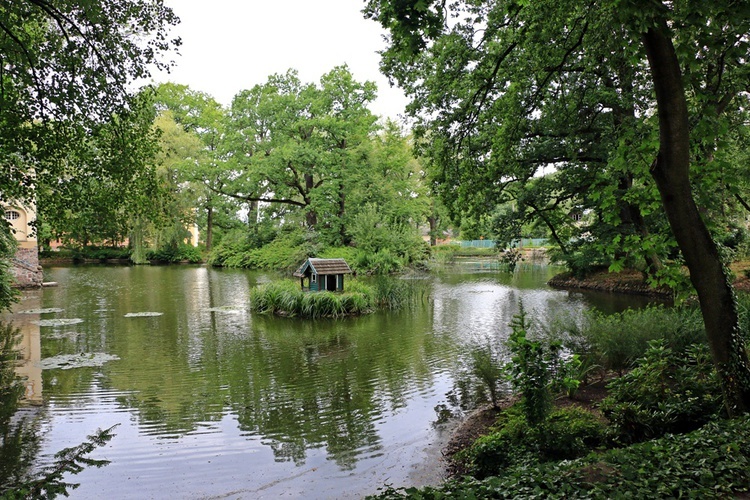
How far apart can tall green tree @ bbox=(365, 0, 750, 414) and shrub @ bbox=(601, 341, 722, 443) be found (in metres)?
0.45

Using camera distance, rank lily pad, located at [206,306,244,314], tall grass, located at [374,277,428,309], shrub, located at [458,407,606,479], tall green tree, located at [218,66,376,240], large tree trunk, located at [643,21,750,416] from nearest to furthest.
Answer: large tree trunk, located at [643,21,750,416], shrub, located at [458,407,606,479], lily pad, located at [206,306,244,314], tall grass, located at [374,277,428,309], tall green tree, located at [218,66,376,240]

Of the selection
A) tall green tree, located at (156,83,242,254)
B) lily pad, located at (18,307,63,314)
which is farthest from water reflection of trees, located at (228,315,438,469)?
tall green tree, located at (156,83,242,254)

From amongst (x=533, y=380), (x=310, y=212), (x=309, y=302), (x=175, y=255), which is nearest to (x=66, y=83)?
(x=533, y=380)

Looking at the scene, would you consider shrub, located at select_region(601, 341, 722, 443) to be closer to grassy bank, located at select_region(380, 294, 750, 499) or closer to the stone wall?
grassy bank, located at select_region(380, 294, 750, 499)

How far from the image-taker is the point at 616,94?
12.8 metres

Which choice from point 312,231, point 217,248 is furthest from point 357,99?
point 217,248

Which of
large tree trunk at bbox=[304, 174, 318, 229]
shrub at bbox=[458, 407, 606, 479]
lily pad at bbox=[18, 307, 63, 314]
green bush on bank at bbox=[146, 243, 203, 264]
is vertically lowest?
shrub at bbox=[458, 407, 606, 479]

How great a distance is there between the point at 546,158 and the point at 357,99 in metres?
20.5

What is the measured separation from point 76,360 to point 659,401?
10301 mm

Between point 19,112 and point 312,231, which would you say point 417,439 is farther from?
point 312,231

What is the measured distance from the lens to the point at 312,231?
114ft

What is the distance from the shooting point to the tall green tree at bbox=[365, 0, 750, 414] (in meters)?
4.46

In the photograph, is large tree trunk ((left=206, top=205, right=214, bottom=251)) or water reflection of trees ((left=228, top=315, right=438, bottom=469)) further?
large tree trunk ((left=206, top=205, right=214, bottom=251))

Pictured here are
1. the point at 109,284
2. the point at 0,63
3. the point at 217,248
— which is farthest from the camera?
the point at 217,248
